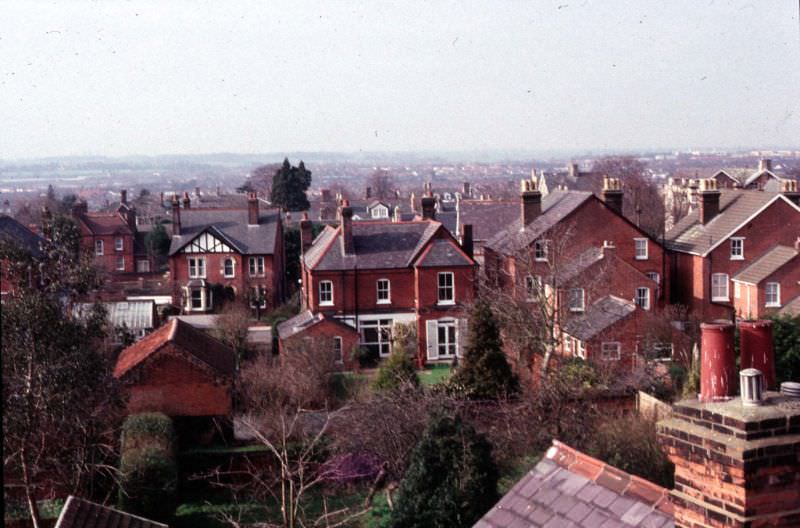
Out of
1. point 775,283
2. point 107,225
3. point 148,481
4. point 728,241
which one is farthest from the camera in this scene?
point 107,225

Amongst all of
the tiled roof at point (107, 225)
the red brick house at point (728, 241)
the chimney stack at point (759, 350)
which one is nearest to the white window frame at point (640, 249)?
the red brick house at point (728, 241)

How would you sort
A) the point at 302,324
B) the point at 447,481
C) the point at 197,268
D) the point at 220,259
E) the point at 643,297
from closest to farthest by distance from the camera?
the point at 447,481, the point at 643,297, the point at 302,324, the point at 197,268, the point at 220,259

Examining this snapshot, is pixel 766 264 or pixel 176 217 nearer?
pixel 766 264

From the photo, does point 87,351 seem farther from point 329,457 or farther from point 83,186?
point 83,186

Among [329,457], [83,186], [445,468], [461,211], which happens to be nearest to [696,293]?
[461,211]


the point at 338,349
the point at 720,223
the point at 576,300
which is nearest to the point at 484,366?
the point at 576,300

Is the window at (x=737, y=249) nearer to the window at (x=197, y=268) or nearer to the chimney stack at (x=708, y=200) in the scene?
the chimney stack at (x=708, y=200)

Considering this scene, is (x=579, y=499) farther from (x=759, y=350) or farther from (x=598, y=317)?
(x=598, y=317)
